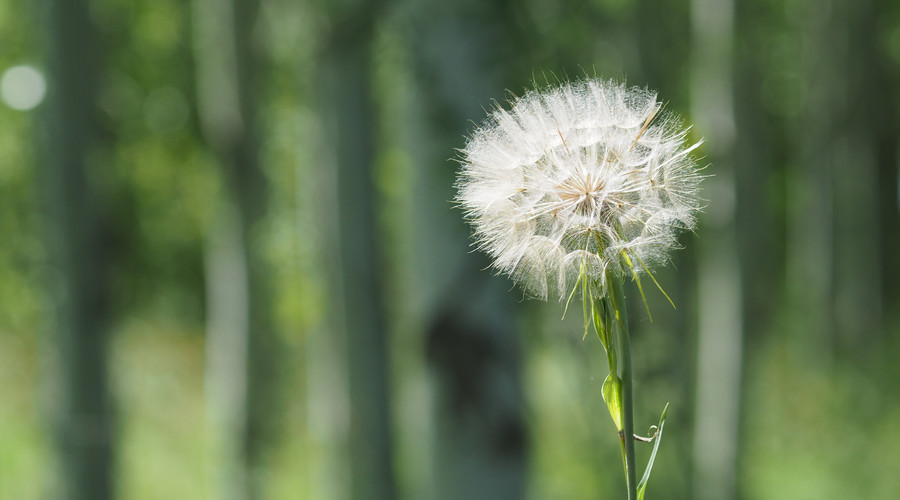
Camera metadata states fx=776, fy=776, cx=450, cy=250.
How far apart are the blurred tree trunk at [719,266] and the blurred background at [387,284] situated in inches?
0.8

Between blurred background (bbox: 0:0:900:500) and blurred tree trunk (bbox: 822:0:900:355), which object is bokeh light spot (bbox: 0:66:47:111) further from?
blurred tree trunk (bbox: 822:0:900:355)

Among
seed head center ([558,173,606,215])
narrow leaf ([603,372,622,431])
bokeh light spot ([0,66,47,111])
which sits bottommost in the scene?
narrow leaf ([603,372,622,431])

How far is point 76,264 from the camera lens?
3102mm

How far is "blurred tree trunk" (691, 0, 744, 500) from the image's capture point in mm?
4707

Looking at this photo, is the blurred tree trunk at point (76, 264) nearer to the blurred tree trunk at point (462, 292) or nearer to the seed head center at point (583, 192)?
the blurred tree trunk at point (462, 292)

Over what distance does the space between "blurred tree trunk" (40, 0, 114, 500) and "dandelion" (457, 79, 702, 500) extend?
2678 millimetres

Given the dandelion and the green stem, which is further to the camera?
the dandelion

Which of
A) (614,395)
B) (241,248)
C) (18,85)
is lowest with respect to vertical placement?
(614,395)

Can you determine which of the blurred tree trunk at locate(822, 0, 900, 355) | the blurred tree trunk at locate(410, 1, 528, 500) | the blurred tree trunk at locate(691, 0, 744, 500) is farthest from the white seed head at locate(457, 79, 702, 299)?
the blurred tree trunk at locate(822, 0, 900, 355)

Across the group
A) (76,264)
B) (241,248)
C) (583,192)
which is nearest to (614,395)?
(583,192)

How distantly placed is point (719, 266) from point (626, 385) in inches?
180

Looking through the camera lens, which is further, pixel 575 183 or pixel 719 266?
pixel 719 266

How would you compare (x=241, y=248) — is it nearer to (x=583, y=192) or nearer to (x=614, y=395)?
(x=583, y=192)

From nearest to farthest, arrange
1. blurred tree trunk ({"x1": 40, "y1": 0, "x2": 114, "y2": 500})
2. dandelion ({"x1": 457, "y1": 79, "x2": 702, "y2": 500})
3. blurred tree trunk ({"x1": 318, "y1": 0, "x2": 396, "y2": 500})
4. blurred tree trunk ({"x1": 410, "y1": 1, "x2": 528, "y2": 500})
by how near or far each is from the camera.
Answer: dandelion ({"x1": 457, "y1": 79, "x2": 702, "y2": 500}) → blurred tree trunk ({"x1": 410, "y1": 1, "x2": 528, "y2": 500}) → blurred tree trunk ({"x1": 40, "y1": 0, "x2": 114, "y2": 500}) → blurred tree trunk ({"x1": 318, "y1": 0, "x2": 396, "y2": 500})
